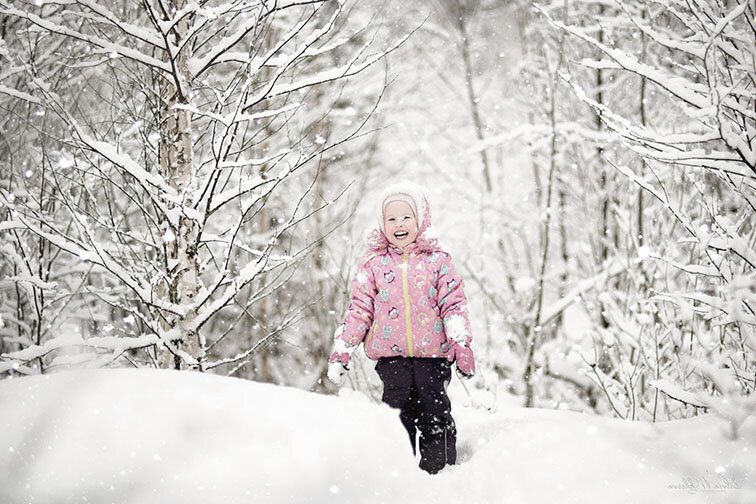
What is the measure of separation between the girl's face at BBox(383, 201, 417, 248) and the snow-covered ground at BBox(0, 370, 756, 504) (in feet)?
3.99

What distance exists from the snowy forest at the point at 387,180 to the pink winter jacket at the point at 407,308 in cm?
52

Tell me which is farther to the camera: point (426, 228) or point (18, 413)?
point (426, 228)

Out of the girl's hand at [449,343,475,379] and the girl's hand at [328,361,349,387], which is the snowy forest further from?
the girl's hand at [449,343,475,379]

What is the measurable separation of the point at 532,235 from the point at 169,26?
24.0 feet

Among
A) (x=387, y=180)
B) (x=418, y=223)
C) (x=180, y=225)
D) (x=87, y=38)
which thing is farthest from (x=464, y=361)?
(x=387, y=180)

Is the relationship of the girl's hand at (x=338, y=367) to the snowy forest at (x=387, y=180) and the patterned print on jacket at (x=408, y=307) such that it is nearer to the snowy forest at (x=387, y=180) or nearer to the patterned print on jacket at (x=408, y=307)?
the patterned print on jacket at (x=408, y=307)

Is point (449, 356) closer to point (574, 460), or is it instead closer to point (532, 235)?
point (574, 460)

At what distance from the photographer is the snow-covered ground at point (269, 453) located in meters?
1.29

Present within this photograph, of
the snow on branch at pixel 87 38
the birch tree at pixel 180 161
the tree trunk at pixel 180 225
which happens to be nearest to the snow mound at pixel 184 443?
the birch tree at pixel 180 161

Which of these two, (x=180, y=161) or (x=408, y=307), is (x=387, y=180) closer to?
(x=180, y=161)

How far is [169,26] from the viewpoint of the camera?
2426 mm

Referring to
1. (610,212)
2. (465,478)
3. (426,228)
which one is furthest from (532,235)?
(465,478)

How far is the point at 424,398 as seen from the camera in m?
2.55

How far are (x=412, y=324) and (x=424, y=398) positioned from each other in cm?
37
